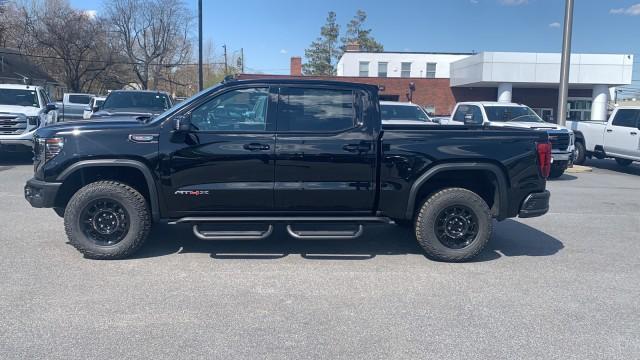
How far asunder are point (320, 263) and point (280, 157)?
1.26 metres

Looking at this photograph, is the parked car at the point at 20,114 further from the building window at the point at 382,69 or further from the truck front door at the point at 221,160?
the building window at the point at 382,69

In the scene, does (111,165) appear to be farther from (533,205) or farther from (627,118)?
(627,118)

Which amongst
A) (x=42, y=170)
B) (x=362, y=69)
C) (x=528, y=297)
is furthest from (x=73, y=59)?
(x=528, y=297)

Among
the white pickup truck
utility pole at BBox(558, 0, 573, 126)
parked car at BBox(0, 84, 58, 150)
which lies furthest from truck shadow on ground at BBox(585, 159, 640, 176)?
parked car at BBox(0, 84, 58, 150)

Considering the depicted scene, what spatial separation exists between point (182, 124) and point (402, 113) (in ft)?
32.8

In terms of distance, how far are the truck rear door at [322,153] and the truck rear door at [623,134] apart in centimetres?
1216

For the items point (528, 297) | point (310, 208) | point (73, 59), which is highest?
point (73, 59)

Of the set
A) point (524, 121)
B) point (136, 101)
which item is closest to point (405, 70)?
point (524, 121)

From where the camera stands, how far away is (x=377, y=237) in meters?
7.42

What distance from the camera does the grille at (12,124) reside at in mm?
14102

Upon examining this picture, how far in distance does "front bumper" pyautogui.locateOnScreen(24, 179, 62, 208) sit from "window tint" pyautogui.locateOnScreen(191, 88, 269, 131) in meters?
1.64

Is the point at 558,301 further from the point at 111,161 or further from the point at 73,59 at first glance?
the point at 73,59

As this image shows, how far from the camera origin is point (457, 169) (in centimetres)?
614

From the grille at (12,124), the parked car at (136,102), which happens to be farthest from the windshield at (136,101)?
the grille at (12,124)
